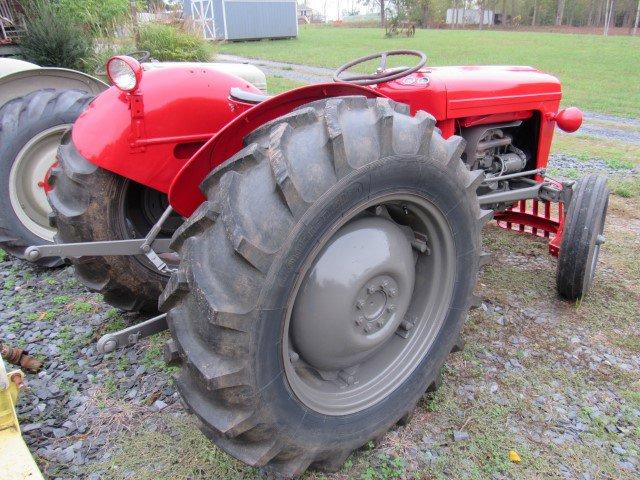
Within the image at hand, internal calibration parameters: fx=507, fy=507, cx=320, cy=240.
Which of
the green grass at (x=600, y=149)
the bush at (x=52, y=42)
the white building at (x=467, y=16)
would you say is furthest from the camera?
the white building at (x=467, y=16)

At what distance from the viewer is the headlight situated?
1.93 meters

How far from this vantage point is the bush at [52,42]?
859 centimetres

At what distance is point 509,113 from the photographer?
3260 mm

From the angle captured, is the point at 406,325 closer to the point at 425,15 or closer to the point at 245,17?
the point at 245,17

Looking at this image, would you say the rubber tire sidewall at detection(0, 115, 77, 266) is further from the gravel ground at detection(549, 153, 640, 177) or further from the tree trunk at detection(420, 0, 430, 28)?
the tree trunk at detection(420, 0, 430, 28)

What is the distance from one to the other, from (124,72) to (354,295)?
4.10ft

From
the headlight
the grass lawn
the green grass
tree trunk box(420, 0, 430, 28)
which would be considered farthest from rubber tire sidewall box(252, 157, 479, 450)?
tree trunk box(420, 0, 430, 28)

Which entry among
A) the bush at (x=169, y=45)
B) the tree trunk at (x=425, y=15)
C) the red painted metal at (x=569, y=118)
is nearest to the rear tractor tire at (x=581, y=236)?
the red painted metal at (x=569, y=118)

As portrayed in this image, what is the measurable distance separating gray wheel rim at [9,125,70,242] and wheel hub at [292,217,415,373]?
2.36 meters

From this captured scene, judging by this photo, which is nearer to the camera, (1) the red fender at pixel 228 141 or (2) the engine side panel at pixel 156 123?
(1) the red fender at pixel 228 141

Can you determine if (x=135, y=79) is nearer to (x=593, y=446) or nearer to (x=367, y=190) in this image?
(x=367, y=190)

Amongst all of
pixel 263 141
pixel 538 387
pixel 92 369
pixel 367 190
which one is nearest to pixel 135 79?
pixel 263 141

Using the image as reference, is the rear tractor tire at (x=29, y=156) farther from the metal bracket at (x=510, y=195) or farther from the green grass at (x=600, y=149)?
the green grass at (x=600, y=149)

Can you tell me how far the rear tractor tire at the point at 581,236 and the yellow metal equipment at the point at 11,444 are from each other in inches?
106
